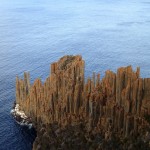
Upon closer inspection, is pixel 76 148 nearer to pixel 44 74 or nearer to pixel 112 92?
pixel 112 92

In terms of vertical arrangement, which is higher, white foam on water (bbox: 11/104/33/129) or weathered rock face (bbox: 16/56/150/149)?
weathered rock face (bbox: 16/56/150/149)

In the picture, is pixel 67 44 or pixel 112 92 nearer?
pixel 112 92

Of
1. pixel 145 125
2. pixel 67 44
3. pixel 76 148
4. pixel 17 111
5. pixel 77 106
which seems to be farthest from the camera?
pixel 67 44

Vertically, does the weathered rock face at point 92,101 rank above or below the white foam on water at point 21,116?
above

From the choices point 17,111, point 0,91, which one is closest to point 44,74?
point 0,91

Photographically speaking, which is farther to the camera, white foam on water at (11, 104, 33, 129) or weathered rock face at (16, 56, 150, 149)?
white foam on water at (11, 104, 33, 129)

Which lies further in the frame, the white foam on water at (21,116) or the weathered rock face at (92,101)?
the white foam on water at (21,116)

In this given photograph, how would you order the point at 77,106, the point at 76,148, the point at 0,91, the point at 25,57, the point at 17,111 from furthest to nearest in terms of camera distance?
the point at 25,57, the point at 0,91, the point at 17,111, the point at 77,106, the point at 76,148

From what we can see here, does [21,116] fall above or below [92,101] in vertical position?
below
